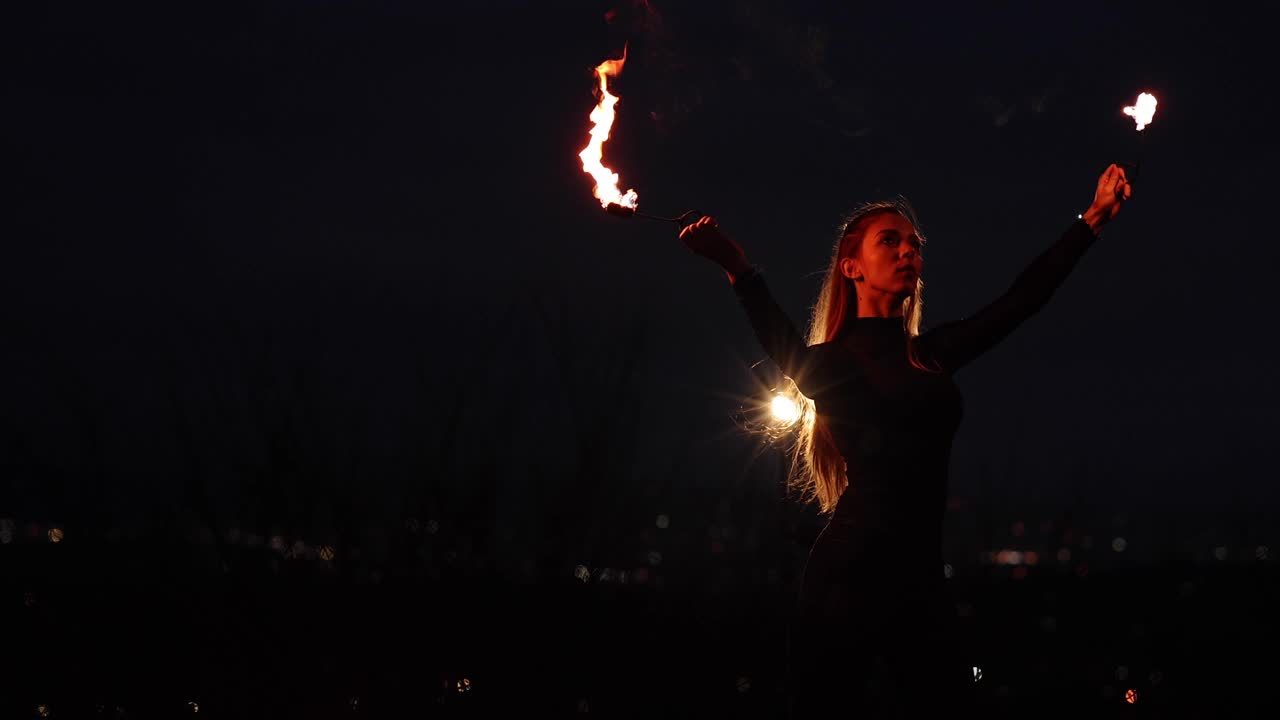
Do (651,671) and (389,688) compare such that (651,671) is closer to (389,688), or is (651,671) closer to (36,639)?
(389,688)

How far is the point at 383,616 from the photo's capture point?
7211mm

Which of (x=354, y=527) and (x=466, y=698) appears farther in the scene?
(x=466, y=698)

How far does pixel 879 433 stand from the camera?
3.42m

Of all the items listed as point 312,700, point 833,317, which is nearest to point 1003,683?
point 312,700

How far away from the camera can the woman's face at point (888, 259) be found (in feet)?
12.1

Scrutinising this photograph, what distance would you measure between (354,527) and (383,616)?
104 centimetres

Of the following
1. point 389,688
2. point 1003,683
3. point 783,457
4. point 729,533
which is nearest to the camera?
point 389,688

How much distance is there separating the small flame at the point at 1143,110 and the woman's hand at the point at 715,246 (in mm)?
1403

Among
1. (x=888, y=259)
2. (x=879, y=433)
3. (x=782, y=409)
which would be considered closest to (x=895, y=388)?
(x=879, y=433)

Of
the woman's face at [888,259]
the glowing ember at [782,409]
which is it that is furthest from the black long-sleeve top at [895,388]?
the glowing ember at [782,409]

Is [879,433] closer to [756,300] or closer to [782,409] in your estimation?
[756,300]

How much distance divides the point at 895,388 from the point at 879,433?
0.15 m

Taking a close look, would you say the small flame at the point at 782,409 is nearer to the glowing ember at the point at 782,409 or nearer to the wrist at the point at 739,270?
the glowing ember at the point at 782,409

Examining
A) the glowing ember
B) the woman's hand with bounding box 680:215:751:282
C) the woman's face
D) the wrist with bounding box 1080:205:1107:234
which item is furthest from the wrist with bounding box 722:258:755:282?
the glowing ember
